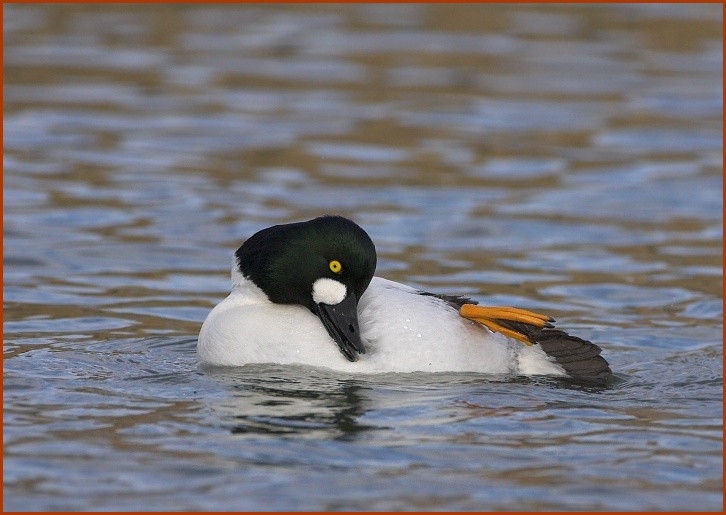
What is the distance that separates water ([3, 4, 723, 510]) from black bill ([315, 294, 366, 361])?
16 centimetres

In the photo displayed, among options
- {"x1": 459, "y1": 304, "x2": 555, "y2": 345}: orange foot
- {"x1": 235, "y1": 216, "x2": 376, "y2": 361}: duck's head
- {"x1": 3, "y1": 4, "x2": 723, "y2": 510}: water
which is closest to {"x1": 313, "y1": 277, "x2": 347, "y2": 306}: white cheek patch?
{"x1": 235, "y1": 216, "x2": 376, "y2": 361}: duck's head

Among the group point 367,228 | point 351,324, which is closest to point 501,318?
point 351,324

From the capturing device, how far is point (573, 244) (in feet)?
43.2

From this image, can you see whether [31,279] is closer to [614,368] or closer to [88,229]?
[88,229]

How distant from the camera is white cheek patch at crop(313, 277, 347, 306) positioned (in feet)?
27.1

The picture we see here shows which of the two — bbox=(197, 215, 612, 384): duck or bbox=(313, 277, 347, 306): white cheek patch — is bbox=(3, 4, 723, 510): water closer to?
bbox=(197, 215, 612, 384): duck

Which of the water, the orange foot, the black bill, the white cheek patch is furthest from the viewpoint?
the orange foot

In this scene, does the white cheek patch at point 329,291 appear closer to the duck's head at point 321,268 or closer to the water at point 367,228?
the duck's head at point 321,268

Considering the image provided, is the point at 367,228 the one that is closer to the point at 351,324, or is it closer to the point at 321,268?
the point at 321,268

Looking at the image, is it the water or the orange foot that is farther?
the orange foot

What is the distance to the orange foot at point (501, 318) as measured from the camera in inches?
332

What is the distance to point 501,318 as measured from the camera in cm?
842

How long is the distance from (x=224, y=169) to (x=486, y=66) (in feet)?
20.9

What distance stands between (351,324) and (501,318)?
35.4 inches
